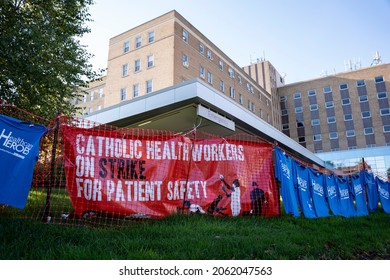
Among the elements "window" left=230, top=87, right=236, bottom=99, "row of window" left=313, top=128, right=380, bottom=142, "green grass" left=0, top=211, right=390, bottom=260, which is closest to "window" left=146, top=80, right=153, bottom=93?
"window" left=230, top=87, right=236, bottom=99

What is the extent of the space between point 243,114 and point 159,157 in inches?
477

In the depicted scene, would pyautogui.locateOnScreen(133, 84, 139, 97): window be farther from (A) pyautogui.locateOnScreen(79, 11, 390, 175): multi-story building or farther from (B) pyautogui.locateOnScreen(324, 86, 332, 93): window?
(B) pyautogui.locateOnScreen(324, 86, 332, 93): window

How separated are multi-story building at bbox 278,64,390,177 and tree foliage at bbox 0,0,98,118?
1824 inches

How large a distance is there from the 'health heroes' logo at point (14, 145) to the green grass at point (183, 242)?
3.93 feet

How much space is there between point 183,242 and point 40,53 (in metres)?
9.69

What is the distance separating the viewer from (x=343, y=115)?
5250 cm

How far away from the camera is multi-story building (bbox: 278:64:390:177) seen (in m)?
49.2

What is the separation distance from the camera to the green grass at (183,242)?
3.92 meters

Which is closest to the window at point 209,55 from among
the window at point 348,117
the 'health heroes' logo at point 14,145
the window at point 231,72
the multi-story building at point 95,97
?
the window at point 231,72

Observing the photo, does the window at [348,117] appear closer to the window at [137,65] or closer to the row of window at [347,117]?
the row of window at [347,117]

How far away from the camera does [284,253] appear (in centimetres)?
452

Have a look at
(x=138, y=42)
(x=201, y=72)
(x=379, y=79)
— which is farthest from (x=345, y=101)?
(x=138, y=42)

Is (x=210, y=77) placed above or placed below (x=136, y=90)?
above

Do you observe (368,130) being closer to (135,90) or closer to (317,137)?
(317,137)
